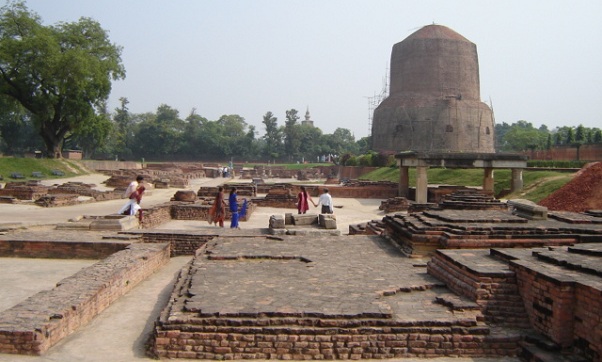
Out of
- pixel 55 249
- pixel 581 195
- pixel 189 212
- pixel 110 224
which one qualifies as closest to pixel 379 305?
pixel 55 249

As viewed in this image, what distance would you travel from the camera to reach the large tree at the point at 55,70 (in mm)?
26672

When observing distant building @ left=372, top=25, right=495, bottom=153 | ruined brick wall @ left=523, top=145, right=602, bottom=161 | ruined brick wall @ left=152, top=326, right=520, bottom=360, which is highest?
distant building @ left=372, top=25, right=495, bottom=153

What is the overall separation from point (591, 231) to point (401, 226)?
94.6 inches

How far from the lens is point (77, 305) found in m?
4.46

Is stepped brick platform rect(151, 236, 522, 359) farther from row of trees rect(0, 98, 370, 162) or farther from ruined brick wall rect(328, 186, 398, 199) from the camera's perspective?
row of trees rect(0, 98, 370, 162)

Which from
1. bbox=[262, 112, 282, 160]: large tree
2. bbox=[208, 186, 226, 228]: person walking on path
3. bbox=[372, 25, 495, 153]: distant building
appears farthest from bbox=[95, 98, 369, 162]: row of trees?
bbox=[208, 186, 226, 228]: person walking on path

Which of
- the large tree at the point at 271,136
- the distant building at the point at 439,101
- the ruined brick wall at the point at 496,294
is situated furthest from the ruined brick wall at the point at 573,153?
the large tree at the point at 271,136

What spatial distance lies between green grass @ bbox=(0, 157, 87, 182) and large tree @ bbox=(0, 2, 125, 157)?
5.08ft

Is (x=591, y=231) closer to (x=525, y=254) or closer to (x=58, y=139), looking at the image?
(x=525, y=254)

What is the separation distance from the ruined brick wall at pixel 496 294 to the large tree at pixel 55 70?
26.5 meters

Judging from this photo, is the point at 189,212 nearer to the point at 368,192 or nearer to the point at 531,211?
the point at 531,211

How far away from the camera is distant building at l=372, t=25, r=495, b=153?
36469 millimetres

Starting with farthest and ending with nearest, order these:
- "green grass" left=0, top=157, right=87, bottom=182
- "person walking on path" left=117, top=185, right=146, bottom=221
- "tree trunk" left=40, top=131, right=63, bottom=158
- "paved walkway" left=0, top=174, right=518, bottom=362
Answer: "tree trunk" left=40, top=131, right=63, bottom=158, "green grass" left=0, top=157, right=87, bottom=182, "person walking on path" left=117, top=185, right=146, bottom=221, "paved walkway" left=0, top=174, right=518, bottom=362

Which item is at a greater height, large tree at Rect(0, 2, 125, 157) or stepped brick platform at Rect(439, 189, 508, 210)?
large tree at Rect(0, 2, 125, 157)
